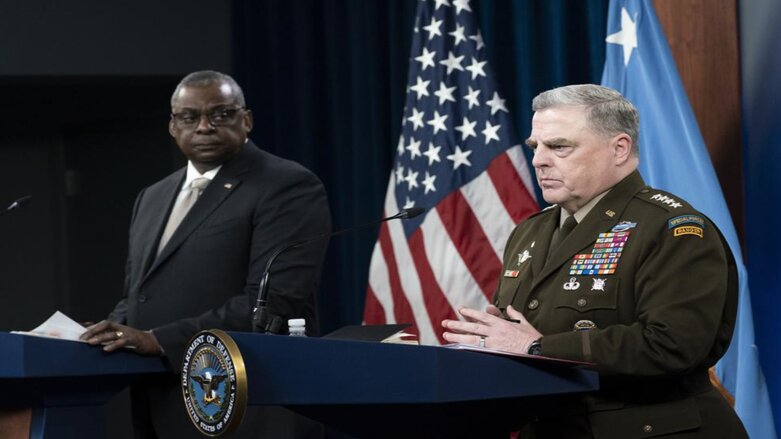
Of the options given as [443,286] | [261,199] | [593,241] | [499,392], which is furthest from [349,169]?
[499,392]

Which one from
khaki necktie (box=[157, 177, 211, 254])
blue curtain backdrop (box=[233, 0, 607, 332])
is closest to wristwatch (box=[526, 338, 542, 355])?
khaki necktie (box=[157, 177, 211, 254])

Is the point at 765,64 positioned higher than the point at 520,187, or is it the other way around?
the point at 765,64

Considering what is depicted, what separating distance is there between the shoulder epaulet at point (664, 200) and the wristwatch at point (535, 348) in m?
0.38

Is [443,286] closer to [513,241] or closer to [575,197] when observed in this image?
[513,241]

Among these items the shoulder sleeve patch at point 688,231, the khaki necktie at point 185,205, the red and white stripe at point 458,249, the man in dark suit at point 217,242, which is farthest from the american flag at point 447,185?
the shoulder sleeve patch at point 688,231

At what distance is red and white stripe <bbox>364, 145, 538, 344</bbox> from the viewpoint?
4.43 metres

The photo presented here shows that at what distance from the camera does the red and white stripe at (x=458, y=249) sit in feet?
14.5

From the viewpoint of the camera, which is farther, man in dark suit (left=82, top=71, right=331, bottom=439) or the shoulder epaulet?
man in dark suit (left=82, top=71, right=331, bottom=439)

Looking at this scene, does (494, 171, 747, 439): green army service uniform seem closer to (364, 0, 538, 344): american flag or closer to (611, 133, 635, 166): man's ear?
(611, 133, 635, 166): man's ear

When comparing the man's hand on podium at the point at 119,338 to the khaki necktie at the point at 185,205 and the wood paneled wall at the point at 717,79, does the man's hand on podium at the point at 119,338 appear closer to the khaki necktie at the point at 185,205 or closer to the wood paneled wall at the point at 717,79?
the khaki necktie at the point at 185,205

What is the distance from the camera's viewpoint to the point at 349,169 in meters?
5.64

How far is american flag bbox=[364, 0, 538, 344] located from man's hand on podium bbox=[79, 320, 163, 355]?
192 centimetres

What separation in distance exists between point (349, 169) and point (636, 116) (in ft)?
11.1

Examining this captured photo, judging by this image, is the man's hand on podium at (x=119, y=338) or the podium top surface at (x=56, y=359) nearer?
the podium top surface at (x=56, y=359)
